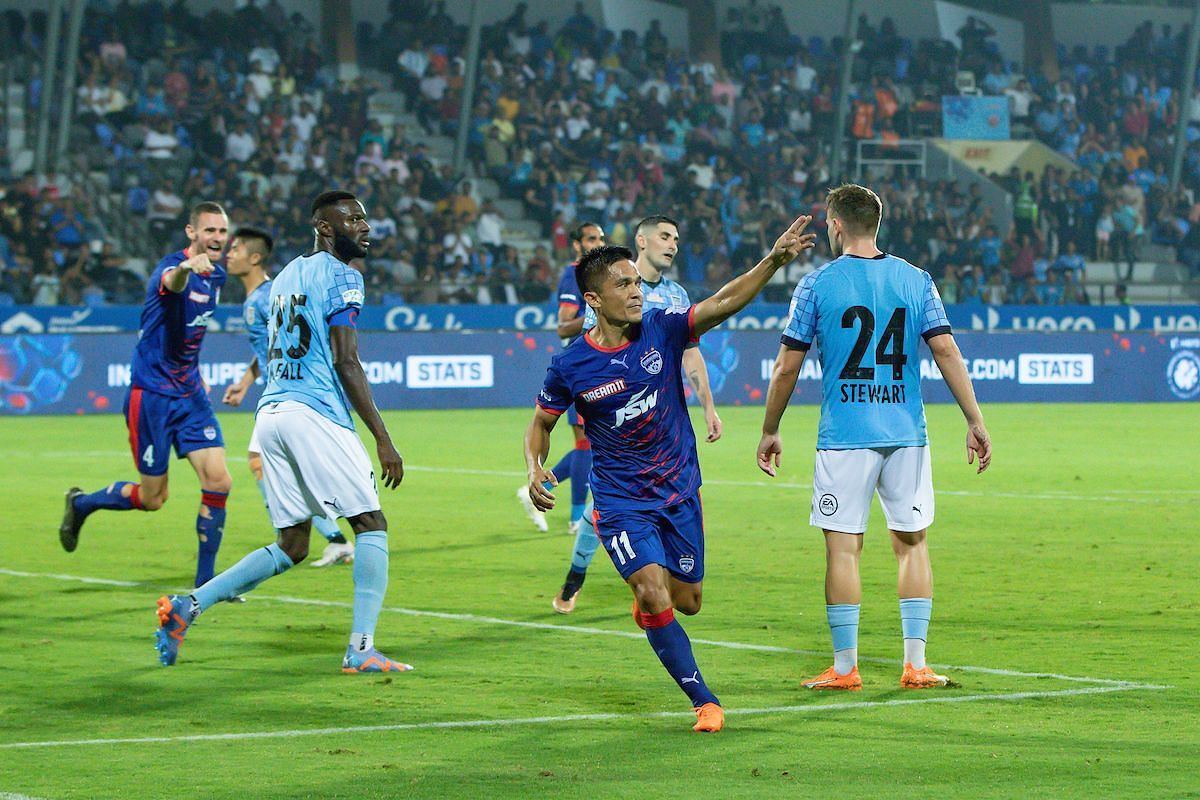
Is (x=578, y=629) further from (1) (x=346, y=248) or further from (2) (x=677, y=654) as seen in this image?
(2) (x=677, y=654)

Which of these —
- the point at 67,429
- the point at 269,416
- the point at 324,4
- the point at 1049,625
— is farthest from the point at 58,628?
the point at 324,4

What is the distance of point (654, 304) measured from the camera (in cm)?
1072

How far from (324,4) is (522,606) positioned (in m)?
28.6

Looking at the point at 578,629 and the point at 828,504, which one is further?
the point at 578,629

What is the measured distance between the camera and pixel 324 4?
3669 centimetres

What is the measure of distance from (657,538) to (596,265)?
1.12m

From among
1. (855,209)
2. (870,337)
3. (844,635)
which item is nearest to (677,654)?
(844,635)

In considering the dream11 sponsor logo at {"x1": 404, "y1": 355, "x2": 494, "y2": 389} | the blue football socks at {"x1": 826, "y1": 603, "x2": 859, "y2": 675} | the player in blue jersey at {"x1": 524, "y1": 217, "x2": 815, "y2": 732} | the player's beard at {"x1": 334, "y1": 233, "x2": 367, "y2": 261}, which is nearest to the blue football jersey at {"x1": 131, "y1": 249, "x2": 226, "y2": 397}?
the player's beard at {"x1": 334, "y1": 233, "x2": 367, "y2": 261}

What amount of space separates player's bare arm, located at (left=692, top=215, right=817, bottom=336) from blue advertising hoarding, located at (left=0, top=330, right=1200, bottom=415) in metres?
19.4

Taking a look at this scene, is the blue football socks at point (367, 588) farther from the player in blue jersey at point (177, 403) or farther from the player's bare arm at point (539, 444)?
the player in blue jersey at point (177, 403)

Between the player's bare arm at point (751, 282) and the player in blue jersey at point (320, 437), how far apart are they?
187cm

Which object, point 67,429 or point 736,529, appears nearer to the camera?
point 736,529

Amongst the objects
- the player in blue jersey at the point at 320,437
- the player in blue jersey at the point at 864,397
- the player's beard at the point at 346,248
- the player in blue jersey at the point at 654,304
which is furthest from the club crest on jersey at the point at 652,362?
the player in blue jersey at the point at 654,304

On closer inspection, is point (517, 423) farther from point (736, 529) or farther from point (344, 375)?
point (344, 375)
